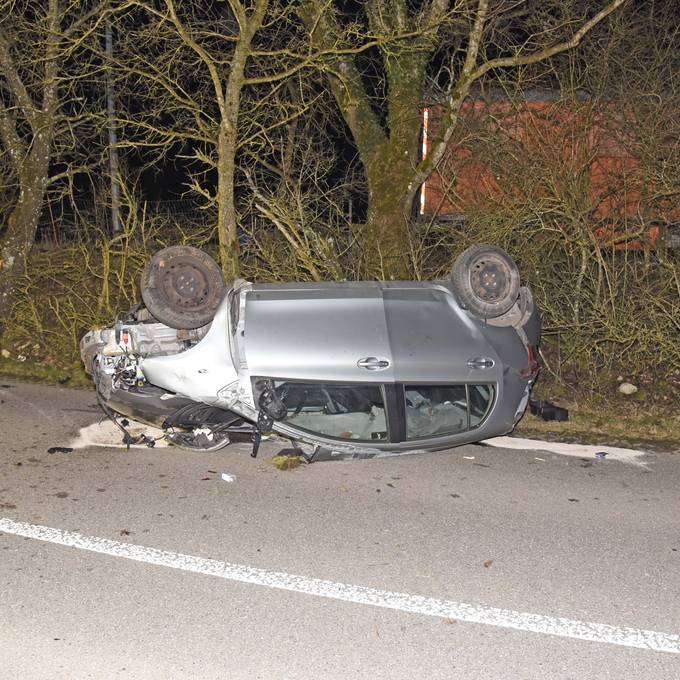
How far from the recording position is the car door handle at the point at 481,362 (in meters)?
6.11

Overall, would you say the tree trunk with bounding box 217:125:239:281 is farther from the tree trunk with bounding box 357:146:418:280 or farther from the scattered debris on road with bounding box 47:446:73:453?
the scattered debris on road with bounding box 47:446:73:453

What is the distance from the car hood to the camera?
19.1ft

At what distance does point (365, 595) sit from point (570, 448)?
3.25 metres

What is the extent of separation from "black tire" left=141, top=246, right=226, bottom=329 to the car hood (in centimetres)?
49

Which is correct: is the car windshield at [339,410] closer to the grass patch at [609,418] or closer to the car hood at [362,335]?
the car hood at [362,335]

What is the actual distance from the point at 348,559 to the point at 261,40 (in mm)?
9741

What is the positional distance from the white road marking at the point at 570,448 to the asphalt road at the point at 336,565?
0.45 ft

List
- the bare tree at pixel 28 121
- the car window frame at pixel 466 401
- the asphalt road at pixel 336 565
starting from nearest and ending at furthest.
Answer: the asphalt road at pixel 336 565, the car window frame at pixel 466 401, the bare tree at pixel 28 121

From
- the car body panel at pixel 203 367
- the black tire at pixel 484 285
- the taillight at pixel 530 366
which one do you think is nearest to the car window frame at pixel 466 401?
the taillight at pixel 530 366

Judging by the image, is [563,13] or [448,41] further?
[448,41]

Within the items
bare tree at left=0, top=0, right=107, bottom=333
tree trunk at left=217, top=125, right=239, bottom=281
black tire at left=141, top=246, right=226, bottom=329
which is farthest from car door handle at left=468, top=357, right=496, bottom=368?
bare tree at left=0, top=0, right=107, bottom=333

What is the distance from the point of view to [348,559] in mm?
4938

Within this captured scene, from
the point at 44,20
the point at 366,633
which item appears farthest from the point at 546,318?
the point at 44,20

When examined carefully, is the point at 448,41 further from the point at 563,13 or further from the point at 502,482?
the point at 502,482
